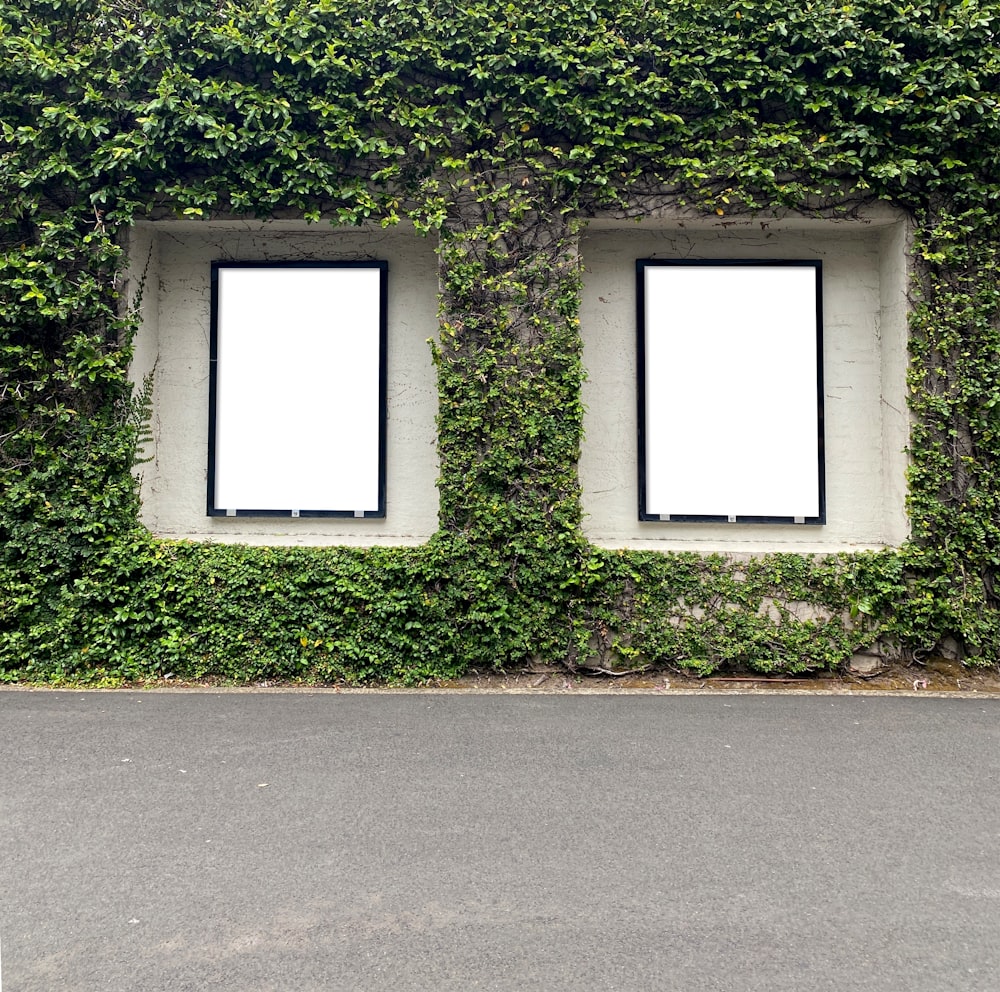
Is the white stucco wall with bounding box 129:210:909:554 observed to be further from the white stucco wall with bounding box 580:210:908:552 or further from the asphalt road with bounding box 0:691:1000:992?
the asphalt road with bounding box 0:691:1000:992

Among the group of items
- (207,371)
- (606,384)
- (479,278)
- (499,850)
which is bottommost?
(499,850)

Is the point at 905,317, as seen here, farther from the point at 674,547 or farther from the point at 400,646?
the point at 400,646

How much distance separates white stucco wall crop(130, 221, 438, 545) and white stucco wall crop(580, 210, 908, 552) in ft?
5.35

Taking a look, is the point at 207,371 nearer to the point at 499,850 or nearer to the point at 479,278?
the point at 479,278

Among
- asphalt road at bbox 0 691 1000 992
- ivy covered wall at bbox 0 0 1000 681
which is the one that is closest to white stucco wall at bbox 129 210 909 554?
ivy covered wall at bbox 0 0 1000 681

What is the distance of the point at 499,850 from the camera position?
3568mm

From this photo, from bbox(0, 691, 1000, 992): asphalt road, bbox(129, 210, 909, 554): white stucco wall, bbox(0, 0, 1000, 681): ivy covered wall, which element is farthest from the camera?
bbox(129, 210, 909, 554): white stucco wall

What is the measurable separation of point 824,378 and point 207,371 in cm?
622

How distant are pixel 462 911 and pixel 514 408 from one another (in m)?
4.39

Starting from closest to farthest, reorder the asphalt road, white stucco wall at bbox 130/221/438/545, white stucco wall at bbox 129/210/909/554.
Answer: the asphalt road, white stucco wall at bbox 129/210/909/554, white stucco wall at bbox 130/221/438/545

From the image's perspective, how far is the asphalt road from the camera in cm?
274

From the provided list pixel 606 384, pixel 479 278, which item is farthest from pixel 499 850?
pixel 479 278

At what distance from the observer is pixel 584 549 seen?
661 cm

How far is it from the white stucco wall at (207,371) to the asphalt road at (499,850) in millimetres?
2103
